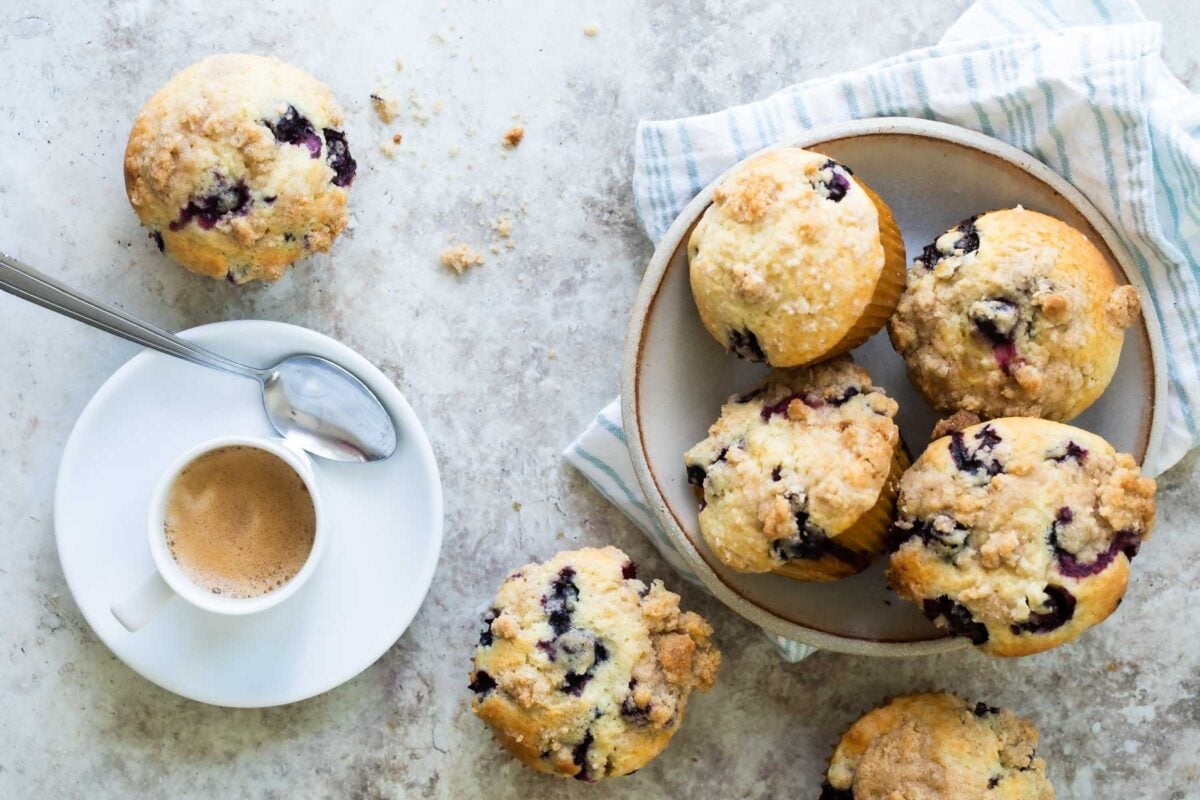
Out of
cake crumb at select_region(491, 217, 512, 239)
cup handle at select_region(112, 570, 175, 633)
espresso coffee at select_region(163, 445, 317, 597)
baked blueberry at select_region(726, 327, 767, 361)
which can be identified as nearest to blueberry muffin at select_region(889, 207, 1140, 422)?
baked blueberry at select_region(726, 327, 767, 361)

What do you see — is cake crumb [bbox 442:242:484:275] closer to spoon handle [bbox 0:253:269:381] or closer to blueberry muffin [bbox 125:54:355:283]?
blueberry muffin [bbox 125:54:355:283]

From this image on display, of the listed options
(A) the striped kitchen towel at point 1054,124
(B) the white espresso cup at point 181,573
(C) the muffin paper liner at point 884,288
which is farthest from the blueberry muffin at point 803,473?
(B) the white espresso cup at point 181,573

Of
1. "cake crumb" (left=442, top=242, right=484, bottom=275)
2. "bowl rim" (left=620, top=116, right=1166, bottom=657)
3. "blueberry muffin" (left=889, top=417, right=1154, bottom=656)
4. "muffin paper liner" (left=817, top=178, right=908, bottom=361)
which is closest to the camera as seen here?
"blueberry muffin" (left=889, top=417, right=1154, bottom=656)

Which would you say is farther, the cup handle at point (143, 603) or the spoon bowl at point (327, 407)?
the spoon bowl at point (327, 407)

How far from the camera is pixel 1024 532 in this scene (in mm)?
1900

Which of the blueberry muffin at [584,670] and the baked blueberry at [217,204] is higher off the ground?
the baked blueberry at [217,204]

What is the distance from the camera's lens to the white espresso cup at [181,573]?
2.17 metres

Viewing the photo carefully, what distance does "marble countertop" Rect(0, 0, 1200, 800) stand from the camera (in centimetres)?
247

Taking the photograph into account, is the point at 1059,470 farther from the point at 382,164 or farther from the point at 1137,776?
the point at 382,164

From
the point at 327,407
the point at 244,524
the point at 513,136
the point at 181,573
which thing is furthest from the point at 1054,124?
the point at 181,573

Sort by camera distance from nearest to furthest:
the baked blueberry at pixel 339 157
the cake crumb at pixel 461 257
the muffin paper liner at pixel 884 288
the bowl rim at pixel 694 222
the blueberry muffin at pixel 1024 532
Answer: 1. the blueberry muffin at pixel 1024 532
2. the muffin paper liner at pixel 884 288
3. the bowl rim at pixel 694 222
4. the baked blueberry at pixel 339 157
5. the cake crumb at pixel 461 257

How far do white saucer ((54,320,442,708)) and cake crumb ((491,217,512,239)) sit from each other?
43 centimetres

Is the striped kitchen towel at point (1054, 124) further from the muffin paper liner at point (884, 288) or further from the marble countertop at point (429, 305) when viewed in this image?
the muffin paper liner at point (884, 288)

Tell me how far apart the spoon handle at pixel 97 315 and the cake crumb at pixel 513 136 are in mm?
717
